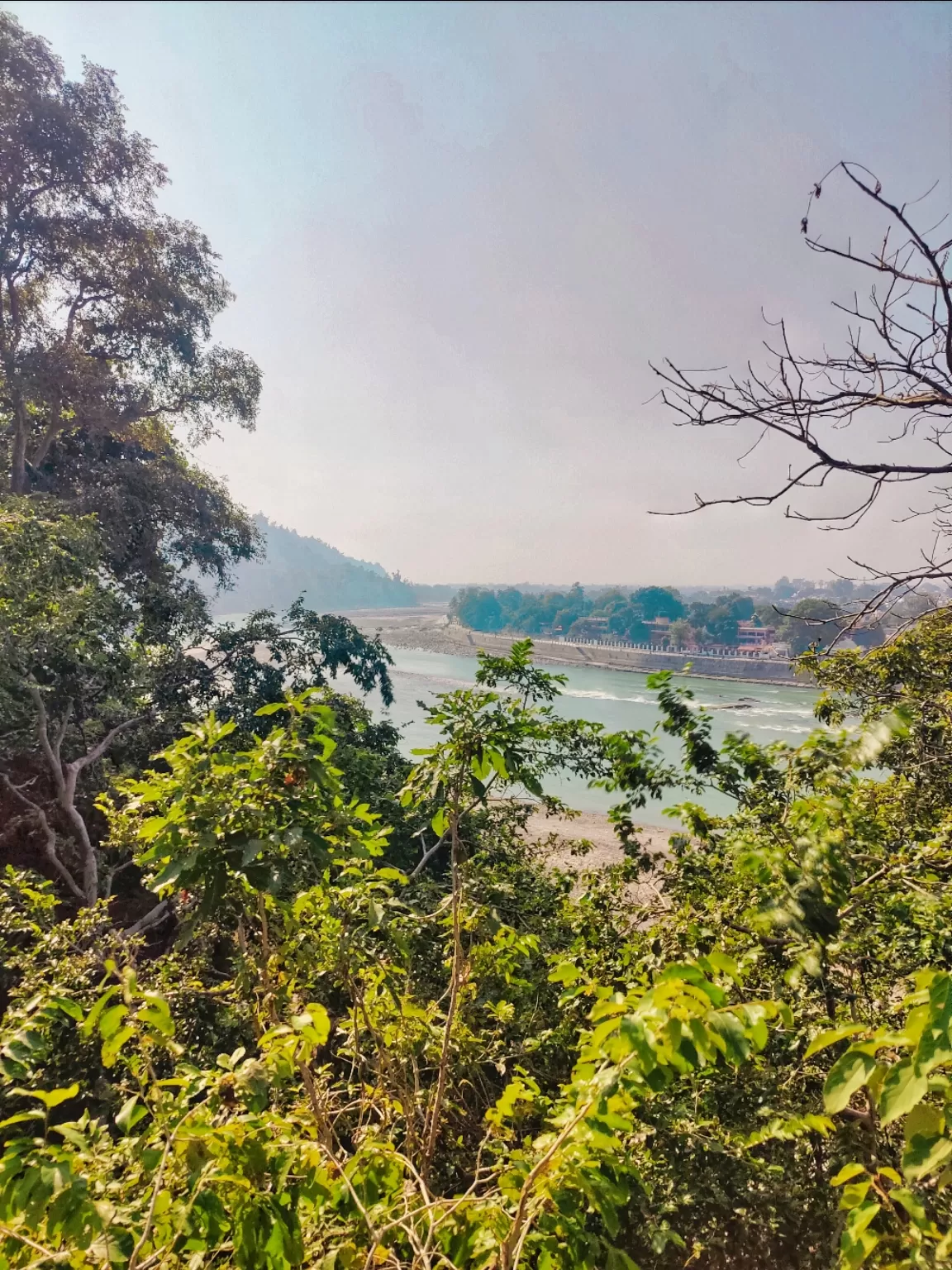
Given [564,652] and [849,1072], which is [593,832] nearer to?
[849,1072]

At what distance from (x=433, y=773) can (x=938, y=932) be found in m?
1.79

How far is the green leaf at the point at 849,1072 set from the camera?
2.41 ft

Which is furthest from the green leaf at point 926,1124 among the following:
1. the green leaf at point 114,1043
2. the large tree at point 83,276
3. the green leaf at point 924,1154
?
the large tree at point 83,276

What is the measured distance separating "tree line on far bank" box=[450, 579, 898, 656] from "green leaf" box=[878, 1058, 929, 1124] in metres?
39.9

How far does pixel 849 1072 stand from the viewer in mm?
772

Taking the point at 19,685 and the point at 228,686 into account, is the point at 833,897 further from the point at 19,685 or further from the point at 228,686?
the point at 228,686

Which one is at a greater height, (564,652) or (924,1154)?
(924,1154)

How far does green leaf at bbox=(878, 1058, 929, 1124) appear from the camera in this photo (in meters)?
0.70

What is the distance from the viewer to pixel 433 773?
6.00 feet

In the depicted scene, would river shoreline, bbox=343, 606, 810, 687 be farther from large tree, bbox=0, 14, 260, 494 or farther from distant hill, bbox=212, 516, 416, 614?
distant hill, bbox=212, 516, 416, 614

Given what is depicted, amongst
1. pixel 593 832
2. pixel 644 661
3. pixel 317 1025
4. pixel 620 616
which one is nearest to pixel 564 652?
pixel 644 661

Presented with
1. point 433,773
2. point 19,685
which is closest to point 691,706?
point 433,773

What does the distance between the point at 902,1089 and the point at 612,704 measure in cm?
3353

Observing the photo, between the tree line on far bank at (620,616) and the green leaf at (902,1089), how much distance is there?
131 ft
